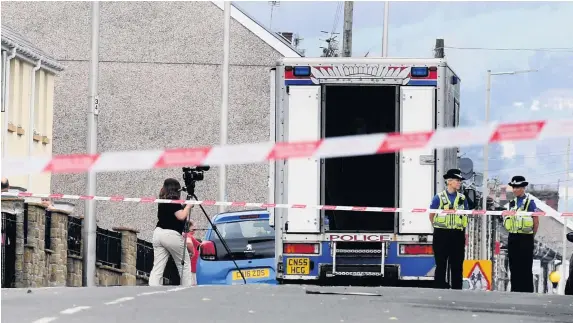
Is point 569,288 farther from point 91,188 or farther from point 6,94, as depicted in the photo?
point 6,94

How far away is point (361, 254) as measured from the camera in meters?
18.7

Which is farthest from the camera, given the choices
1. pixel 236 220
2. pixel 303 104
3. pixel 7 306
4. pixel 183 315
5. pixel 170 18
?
pixel 170 18

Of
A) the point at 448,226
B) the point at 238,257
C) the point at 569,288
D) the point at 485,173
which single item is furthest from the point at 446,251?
the point at 485,173

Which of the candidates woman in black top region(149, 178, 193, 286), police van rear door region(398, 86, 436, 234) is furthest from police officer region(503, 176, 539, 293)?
woman in black top region(149, 178, 193, 286)

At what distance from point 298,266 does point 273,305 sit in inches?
220

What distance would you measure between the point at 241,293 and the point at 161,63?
1453 inches

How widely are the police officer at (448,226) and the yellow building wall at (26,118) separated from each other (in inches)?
778

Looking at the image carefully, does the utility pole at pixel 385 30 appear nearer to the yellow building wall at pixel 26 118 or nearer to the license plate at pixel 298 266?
the yellow building wall at pixel 26 118

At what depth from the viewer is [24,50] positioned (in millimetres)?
39594

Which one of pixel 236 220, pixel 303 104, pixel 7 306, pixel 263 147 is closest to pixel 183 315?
pixel 7 306

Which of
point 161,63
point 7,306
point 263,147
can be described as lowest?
point 7,306

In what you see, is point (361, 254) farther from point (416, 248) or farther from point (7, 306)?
point (7, 306)

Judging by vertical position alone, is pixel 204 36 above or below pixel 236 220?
above

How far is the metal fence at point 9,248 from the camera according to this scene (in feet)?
81.1
